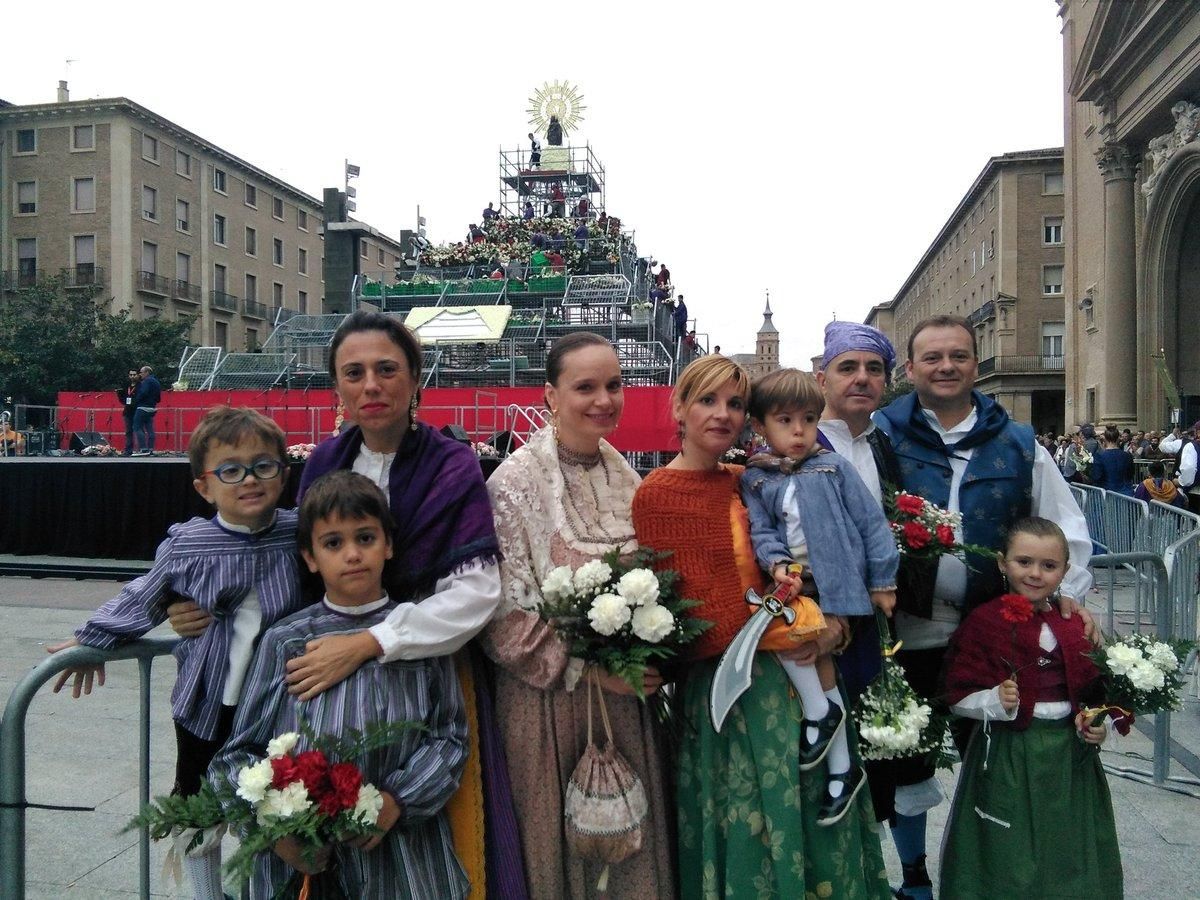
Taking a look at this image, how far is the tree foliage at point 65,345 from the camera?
32406 mm

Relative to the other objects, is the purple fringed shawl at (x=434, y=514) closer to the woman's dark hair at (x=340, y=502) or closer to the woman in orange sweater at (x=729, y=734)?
the woman's dark hair at (x=340, y=502)

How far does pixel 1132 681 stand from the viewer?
261 centimetres

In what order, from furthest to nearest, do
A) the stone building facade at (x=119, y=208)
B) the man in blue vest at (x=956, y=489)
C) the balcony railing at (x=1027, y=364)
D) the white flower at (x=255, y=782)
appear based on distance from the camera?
1. the balcony railing at (x=1027, y=364)
2. the stone building facade at (x=119, y=208)
3. the man in blue vest at (x=956, y=489)
4. the white flower at (x=255, y=782)

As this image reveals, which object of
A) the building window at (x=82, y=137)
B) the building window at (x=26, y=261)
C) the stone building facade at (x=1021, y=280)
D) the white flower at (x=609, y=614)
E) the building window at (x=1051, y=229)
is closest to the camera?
the white flower at (x=609, y=614)

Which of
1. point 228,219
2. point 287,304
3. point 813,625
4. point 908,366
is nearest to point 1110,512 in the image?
point 908,366

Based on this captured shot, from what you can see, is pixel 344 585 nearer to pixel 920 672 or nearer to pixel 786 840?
pixel 786 840

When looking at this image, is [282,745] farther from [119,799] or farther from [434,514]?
[119,799]

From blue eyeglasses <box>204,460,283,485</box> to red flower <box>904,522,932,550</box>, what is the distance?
1.92m

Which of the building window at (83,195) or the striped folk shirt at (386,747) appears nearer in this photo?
the striped folk shirt at (386,747)

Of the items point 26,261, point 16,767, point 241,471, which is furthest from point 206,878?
point 26,261

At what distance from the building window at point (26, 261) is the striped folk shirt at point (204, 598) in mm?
46935

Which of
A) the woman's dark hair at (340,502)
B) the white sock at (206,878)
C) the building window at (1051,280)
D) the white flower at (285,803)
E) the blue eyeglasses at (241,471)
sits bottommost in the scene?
the white sock at (206,878)

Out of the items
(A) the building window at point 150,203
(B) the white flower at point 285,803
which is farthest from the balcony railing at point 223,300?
(B) the white flower at point 285,803

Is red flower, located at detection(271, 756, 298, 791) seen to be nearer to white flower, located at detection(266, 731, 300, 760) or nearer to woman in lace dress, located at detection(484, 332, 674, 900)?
white flower, located at detection(266, 731, 300, 760)
